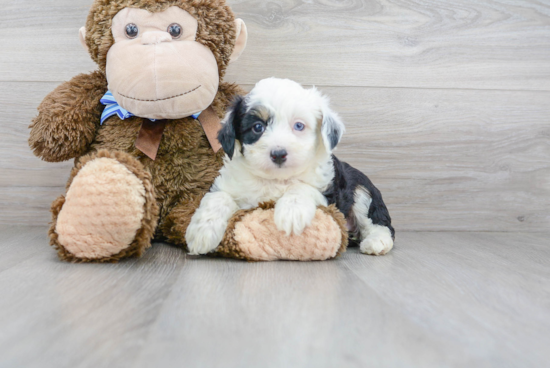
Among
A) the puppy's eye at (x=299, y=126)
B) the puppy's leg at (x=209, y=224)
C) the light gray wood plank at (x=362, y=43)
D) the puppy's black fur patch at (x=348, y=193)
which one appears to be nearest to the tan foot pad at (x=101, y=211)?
the puppy's leg at (x=209, y=224)

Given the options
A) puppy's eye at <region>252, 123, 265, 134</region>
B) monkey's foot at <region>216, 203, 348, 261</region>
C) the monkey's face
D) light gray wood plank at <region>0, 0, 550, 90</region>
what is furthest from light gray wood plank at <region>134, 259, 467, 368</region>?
light gray wood plank at <region>0, 0, 550, 90</region>

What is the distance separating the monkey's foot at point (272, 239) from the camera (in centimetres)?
141

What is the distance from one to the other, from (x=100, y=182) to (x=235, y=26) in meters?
0.76

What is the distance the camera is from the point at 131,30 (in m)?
1.54

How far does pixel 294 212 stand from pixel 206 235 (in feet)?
0.91

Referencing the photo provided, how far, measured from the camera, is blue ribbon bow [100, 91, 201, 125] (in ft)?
5.43

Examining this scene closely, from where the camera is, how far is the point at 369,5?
215cm

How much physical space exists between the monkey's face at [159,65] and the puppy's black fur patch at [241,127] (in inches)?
5.9

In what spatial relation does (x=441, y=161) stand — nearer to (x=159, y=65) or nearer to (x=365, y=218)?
(x=365, y=218)

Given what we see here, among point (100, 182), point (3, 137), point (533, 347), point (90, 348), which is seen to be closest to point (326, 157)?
point (100, 182)

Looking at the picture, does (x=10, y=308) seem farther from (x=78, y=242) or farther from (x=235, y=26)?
(x=235, y=26)

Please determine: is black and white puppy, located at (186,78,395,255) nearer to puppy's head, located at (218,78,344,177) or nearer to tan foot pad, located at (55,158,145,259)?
puppy's head, located at (218,78,344,177)

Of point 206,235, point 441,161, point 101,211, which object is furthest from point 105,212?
point 441,161

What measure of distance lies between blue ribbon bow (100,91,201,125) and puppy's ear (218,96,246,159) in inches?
9.3
